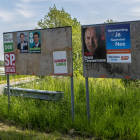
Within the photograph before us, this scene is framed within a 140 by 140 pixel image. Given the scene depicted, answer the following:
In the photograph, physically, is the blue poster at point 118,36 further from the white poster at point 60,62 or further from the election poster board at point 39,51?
the white poster at point 60,62

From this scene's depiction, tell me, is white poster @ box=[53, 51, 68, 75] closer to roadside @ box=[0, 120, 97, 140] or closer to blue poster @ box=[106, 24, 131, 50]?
blue poster @ box=[106, 24, 131, 50]

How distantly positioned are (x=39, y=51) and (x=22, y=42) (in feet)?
2.52

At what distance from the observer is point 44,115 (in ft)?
15.3

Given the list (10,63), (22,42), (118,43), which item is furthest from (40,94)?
(118,43)

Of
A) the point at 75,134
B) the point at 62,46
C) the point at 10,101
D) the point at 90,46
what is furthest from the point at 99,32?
the point at 10,101

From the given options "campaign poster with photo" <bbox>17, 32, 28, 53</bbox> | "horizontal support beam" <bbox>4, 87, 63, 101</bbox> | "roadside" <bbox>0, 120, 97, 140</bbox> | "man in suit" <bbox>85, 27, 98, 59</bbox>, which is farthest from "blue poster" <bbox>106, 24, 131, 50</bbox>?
"campaign poster with photo" <bbox>17, 32, 28, 53</bbox>

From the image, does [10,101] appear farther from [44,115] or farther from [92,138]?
[92,138]

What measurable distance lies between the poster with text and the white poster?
1807 millimetres

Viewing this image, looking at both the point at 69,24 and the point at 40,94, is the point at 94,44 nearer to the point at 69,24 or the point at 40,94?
the point at 40,94

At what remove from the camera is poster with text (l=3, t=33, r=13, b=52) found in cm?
577

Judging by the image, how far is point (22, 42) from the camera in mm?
5527

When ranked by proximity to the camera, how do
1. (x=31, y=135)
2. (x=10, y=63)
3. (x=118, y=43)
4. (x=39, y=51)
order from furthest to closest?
(x=10, y=63), (x=39, y=51), (x=118, y=43), (x=31, y=135)

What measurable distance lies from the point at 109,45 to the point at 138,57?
0.70m

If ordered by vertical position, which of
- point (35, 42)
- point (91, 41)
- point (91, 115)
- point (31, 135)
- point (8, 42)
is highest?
point (8, 42)
